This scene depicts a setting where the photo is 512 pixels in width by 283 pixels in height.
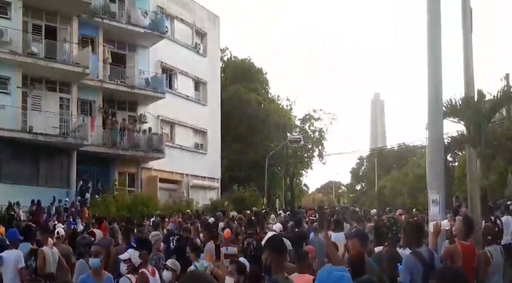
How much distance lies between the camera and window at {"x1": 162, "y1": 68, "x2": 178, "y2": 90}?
40.7m

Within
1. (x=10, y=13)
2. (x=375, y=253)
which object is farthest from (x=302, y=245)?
(x=10, y=13)

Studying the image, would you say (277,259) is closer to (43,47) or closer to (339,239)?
(339,239)

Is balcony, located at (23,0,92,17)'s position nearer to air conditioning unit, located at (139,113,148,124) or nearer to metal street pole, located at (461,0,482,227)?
air conditioning unit, located at (139,113,148,124)

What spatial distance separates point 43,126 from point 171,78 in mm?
11522

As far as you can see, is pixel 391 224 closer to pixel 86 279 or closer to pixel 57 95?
pixel 86 279

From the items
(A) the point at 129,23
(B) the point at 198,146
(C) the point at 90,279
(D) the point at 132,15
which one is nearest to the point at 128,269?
(C) the point at 90,279

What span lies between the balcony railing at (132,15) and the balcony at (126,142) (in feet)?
15.1

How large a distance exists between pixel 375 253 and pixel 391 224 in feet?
24.3

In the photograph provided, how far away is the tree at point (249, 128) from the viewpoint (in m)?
50.8

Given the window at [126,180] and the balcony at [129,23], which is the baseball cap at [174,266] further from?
the window at [126,180]

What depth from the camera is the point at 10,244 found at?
1049 centimetres

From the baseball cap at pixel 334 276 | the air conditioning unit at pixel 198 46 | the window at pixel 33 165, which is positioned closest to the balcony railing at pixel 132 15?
the air conditioning unit at pixel 198 46

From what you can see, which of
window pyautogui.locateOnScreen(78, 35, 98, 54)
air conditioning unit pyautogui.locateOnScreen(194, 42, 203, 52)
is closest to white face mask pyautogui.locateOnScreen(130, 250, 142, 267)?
window pyautogui.locateOnScreen(78, 35, 98, 54)

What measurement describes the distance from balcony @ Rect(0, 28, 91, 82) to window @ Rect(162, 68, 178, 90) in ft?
27.9
